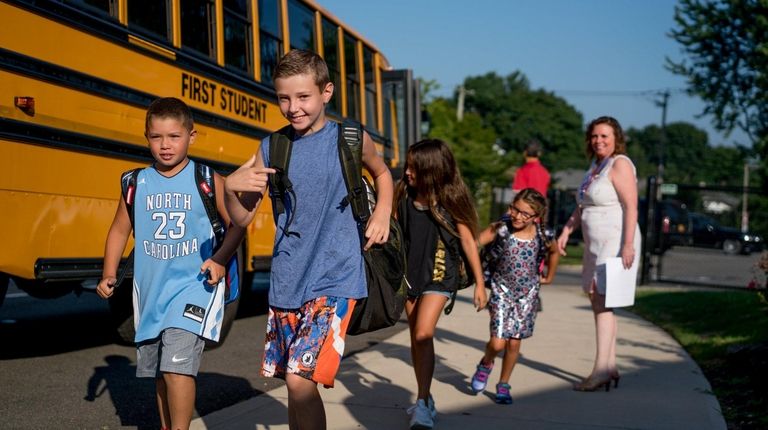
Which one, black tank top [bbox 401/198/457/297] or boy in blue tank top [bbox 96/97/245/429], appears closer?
boy in blue tank top [bbox 96/97/245/429]

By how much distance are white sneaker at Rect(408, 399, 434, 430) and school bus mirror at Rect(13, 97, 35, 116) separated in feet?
9.36

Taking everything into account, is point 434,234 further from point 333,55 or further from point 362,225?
point 333,55

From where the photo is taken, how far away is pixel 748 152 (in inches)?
728

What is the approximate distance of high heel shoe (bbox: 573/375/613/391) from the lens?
6172 mm

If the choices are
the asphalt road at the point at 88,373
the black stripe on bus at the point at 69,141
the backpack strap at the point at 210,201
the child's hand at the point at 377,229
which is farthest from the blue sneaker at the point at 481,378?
the black stripe on bus at the point at 69,141

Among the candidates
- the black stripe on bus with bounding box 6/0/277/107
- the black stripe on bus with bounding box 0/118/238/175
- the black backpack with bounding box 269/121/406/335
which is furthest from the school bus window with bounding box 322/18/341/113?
the black backpack with bounding box 269/121/406/335

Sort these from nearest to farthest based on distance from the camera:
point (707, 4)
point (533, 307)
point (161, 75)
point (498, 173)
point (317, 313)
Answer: point (317, 313), point (533, 307), point (161, 75), point (707, 4), point (498, 173)

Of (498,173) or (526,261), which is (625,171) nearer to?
(526,261)

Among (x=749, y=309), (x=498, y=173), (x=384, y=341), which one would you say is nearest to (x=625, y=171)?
(x=384, y=341)

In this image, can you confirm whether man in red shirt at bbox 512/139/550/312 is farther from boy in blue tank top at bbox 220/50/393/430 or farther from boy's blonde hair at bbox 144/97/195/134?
boy in blue tank top at bbox 220/50/393/430

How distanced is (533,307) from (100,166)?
2946mm

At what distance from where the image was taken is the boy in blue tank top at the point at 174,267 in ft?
12.7

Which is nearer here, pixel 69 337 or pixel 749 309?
pixel 69 337

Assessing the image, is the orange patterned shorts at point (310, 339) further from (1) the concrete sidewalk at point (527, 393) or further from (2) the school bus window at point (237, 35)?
(2) the school bus window at point (237, 35)
